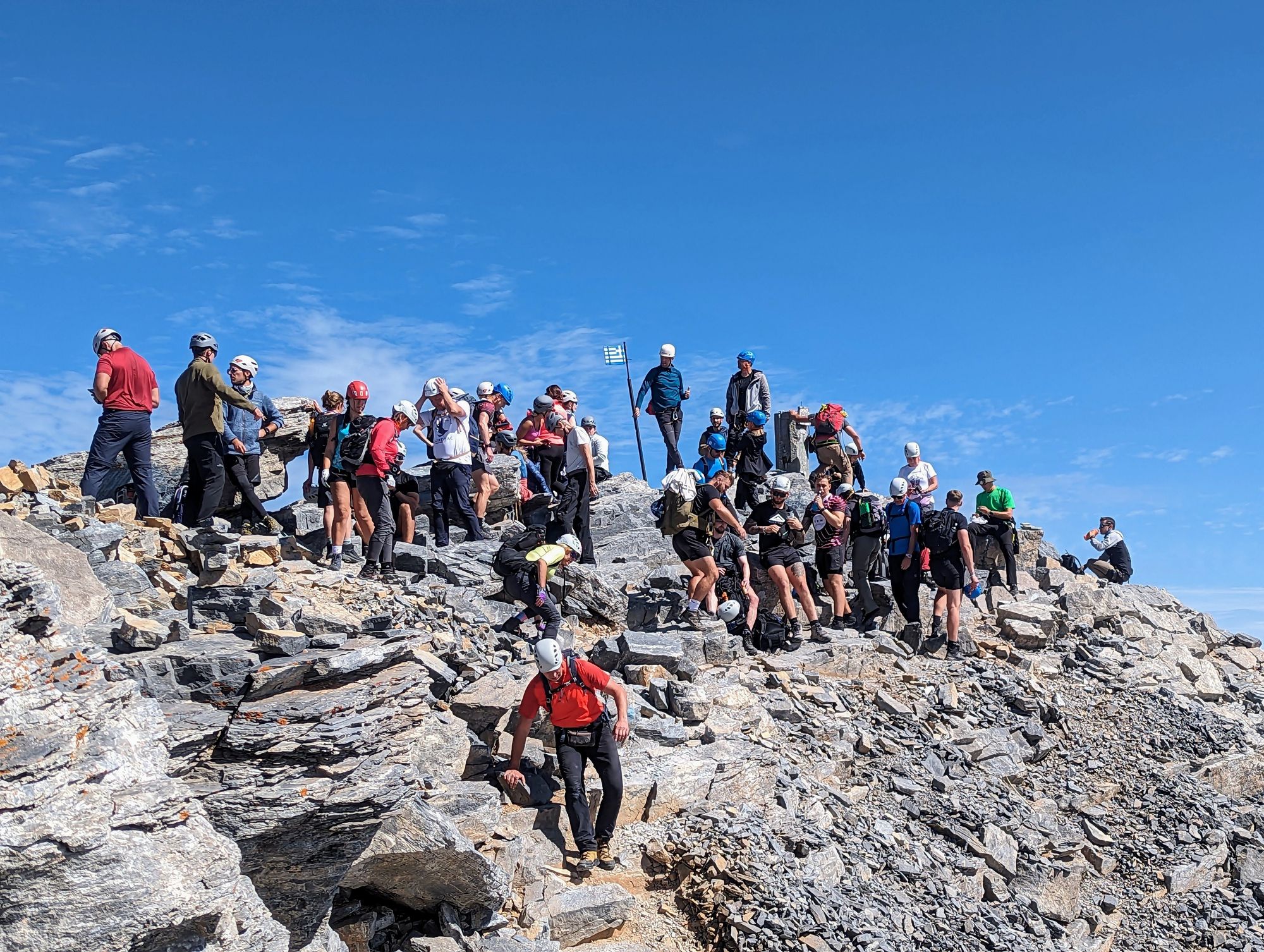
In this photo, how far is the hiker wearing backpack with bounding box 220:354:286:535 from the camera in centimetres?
1591

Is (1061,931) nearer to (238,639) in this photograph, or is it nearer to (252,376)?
(238,639)

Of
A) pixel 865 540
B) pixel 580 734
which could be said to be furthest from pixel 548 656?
pixel 865 540

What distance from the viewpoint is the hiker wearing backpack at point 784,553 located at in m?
15.8

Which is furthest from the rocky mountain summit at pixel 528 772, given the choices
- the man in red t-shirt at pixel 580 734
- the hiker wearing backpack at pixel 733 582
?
the hiker wearing backpack at pixel 733 582

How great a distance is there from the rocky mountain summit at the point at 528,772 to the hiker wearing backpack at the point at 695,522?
0.75 meters

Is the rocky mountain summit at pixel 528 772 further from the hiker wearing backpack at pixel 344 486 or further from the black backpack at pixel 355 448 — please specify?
the black backpack at pixel 355 448

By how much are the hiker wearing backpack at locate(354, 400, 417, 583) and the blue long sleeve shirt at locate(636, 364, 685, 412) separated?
7687mm

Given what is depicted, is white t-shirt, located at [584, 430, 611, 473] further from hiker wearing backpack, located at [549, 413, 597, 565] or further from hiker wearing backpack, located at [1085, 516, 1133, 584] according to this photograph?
hiker wearing backpack, located at [1085, 516, 1133, 584]

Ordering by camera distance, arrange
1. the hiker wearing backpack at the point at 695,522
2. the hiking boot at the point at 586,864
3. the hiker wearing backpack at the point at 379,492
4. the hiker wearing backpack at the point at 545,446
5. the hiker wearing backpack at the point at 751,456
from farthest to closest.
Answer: the hiker wearing backpack at the point at 751,456 → the hiker wearing backpack at the point at 545,446 → the hiker wearing backpack at the point at 695,522 → the hiker wearing backpack at the point at 379,492 → the hiking boot at the point at 586,864

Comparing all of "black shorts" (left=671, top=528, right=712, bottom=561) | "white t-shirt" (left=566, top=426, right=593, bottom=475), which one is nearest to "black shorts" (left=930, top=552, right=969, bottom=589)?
"black shorts" (left=671, top=528, right=712, bottom=561)

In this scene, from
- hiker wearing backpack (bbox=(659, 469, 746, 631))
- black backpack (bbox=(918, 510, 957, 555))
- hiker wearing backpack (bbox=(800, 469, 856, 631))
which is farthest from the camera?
hiker wearing backpack (bbox=(800, 469, 856, 631))

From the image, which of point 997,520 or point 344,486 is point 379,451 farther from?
point 997,520

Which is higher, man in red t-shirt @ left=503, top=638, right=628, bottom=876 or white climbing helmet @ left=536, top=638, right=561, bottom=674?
white climbing helmet @ left=536, top=638, right=561, bottom=674

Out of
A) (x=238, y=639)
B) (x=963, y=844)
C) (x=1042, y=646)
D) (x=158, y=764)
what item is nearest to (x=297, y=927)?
(x=158, y=764)
